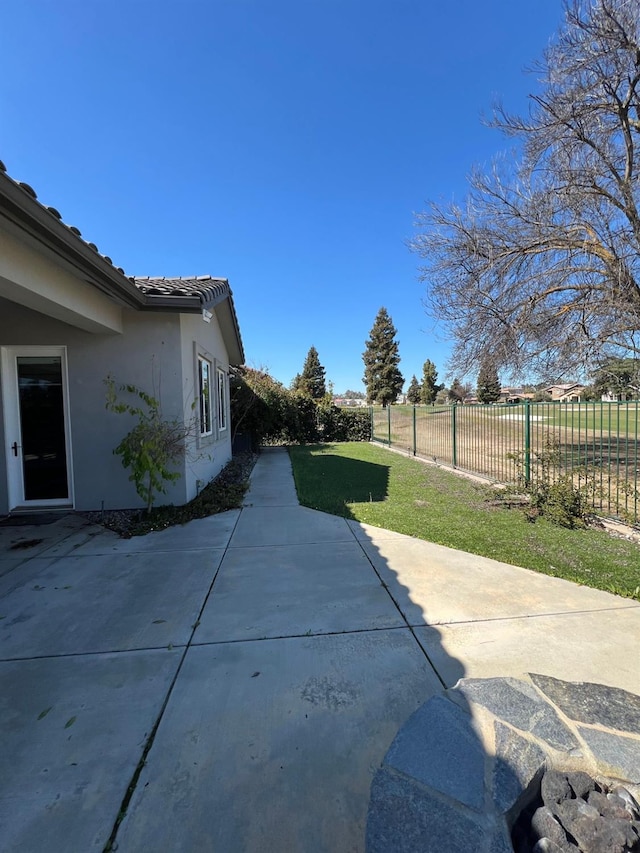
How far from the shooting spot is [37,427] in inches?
252

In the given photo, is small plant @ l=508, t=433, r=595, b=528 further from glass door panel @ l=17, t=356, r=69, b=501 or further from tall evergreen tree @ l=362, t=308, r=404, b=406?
tall evergreen tree @ l=362, t=308, r=404, b=406

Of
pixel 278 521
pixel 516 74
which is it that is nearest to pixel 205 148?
pixel 516 74

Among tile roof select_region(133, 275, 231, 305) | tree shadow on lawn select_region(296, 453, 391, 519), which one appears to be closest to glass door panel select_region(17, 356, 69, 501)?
tile roof select_region(133, 275, 231, 305)

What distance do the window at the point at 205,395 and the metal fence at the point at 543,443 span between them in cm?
579

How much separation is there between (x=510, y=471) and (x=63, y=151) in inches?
419

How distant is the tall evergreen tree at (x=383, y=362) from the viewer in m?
49.2

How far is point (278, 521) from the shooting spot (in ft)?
19.6

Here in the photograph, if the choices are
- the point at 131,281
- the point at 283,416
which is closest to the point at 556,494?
the point at 131,281

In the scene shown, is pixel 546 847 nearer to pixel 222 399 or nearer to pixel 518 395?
pixel 222 399

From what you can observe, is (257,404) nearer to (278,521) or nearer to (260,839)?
(278,521)

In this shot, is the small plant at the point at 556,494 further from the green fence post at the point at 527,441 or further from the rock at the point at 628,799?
the rock at the point at 628,799

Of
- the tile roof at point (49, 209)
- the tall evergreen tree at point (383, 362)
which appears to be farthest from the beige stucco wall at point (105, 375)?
the tall evergreen tree at point (383, 362)

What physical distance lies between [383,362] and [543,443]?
43819mm

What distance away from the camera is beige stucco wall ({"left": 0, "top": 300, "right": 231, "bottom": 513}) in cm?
610
